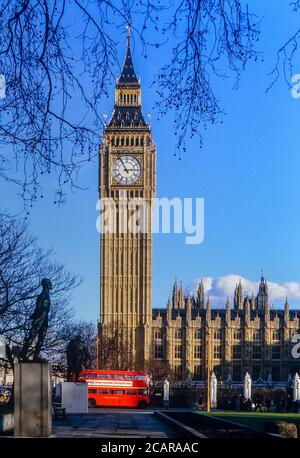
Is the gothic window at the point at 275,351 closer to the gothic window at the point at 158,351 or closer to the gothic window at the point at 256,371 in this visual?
the gothic window at the point at 256,371

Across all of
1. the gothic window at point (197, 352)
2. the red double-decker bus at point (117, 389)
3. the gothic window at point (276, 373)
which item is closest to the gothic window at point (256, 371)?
the gothic window at point (276, 373)

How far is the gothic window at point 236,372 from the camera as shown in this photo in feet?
406

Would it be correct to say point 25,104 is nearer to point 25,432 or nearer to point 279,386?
point 25,432

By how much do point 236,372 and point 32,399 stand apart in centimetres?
10552

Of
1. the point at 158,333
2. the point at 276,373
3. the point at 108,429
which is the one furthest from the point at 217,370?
the point at 108,429

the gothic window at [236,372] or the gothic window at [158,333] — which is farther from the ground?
the gothic window at [158,333]

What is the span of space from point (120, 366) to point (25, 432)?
76.6 m

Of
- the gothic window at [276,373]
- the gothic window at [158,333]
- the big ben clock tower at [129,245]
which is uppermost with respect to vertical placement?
the big ben clock tower at [129,245]

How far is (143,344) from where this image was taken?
121 metres

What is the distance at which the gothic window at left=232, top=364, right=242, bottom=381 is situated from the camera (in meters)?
124

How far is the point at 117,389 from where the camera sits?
6344 centimetres

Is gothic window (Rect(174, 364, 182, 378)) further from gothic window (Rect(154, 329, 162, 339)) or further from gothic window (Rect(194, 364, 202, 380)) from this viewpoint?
gothic window (Rect(154, 329, 162, 339))

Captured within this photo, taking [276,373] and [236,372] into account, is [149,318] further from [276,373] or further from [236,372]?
[276,373]
